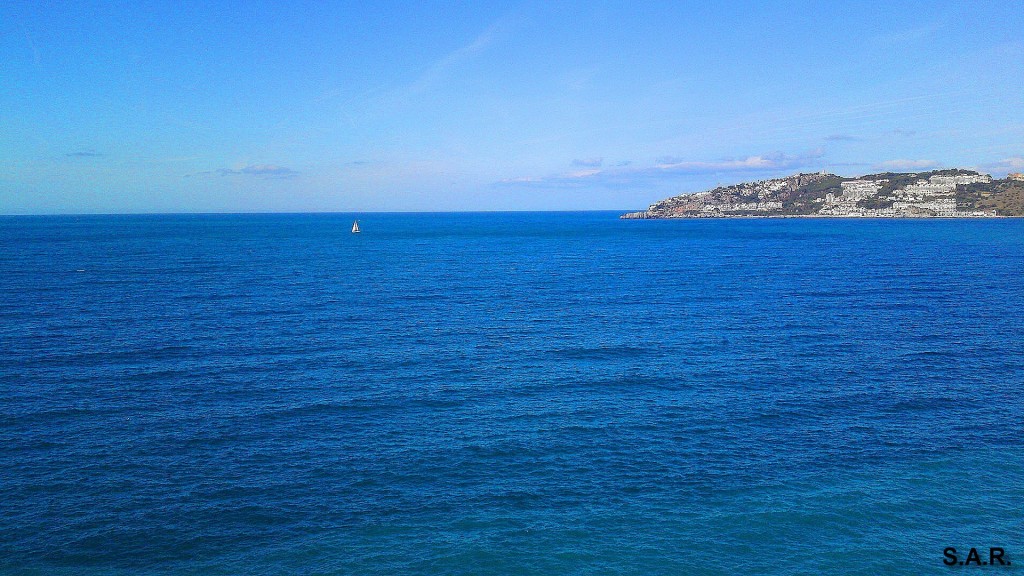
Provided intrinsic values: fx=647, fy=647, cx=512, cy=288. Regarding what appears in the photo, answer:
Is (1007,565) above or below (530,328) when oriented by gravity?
below

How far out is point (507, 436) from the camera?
37.2m

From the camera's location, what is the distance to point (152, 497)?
99.3 feet

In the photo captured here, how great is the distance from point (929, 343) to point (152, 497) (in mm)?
60771

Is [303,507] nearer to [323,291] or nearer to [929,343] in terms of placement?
[929,343]

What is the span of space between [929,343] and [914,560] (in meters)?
38.8

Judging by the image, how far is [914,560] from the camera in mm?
25688

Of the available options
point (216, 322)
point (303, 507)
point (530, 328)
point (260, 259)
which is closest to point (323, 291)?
point (216, 322)

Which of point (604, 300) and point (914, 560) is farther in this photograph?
point (604, 300)

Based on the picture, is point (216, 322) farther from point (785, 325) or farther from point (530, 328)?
point (785, 325)

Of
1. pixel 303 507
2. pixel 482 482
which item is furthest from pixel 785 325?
pixel 303 507

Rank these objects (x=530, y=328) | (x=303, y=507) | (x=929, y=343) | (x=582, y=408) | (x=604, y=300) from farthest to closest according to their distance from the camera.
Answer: (x=604, y=300) → (x=530, y=328) → (x=929, y=343) → (x=582, y=408) → (x=303, y=507)

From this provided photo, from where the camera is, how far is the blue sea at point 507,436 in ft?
87.5

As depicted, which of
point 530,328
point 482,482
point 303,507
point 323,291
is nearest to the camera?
point 303,507

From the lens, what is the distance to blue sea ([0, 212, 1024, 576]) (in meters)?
26.7
